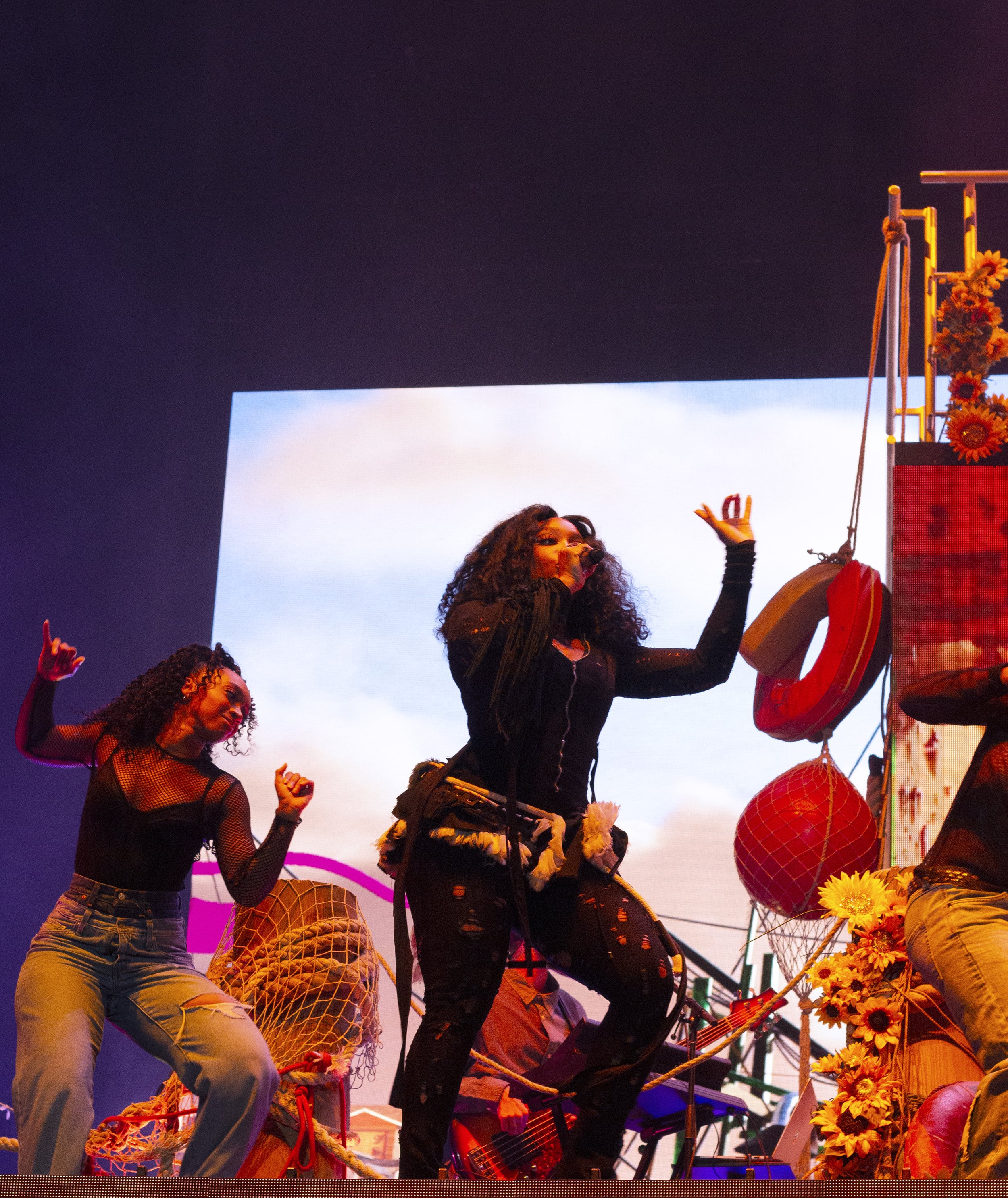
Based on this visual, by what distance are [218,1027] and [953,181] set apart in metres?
3.40

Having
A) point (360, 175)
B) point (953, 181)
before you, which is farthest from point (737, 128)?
point (360, 175)

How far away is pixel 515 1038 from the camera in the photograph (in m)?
3.69

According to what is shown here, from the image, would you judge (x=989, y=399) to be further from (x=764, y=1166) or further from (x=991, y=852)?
(x=764, y=1166)

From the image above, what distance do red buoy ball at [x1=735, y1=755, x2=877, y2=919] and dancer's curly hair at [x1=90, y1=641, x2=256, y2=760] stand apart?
1.65 m

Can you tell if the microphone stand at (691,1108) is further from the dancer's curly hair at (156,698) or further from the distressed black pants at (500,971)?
the dancer's curly hair at (156,698)

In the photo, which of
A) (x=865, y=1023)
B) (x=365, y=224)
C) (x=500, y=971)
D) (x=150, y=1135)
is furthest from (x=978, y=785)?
(x=365, y=224)

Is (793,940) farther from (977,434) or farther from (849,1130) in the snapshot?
(977,434)

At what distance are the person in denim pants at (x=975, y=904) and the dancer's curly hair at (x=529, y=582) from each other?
63 centimetres

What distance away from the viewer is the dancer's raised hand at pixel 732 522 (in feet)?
8.81

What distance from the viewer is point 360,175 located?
514 centimetres

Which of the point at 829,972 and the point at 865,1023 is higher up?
the point at 829,972

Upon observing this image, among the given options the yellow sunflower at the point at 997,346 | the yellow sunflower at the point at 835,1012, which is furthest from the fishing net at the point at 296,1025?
the yellow sunflower at the point at 997,346

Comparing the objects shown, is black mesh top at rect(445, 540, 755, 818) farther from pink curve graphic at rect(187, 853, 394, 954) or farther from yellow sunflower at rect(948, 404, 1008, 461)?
pink curve graphic at rect(187, 853, 394, 954)

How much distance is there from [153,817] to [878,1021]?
1.76m
